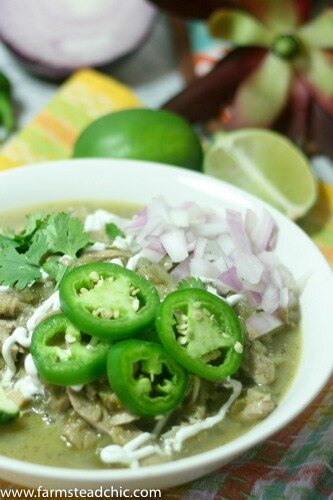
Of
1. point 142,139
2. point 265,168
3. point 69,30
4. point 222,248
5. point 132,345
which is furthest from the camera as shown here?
point 69,30

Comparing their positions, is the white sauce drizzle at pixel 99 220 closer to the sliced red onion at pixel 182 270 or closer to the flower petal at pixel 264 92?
the sliced red onion at pixel 182 270

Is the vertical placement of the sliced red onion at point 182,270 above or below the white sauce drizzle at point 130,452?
above

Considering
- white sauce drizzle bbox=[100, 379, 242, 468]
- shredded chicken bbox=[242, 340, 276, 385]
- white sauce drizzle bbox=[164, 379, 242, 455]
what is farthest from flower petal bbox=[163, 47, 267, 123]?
white sauce drizzle bbox=[100, 379, 242, 468]

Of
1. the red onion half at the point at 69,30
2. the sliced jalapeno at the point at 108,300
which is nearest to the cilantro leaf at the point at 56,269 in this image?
the sliced jalapeno at the point at 108,300

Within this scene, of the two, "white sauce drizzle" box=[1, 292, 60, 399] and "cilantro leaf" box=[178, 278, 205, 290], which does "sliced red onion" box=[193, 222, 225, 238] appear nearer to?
"cilantro leaf" box=[178, 278, 205, 290]

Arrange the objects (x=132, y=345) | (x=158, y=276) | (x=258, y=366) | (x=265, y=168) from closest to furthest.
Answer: (x=132, y=345)
(x=258, y=366)
(x=158, y=276)
(x=265, y=168)

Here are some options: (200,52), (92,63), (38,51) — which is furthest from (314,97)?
(38,51)

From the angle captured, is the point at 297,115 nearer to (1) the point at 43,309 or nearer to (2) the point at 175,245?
(2) the point at 175,245

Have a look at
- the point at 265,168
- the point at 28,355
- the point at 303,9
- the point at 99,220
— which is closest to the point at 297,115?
the point at 303,9
